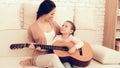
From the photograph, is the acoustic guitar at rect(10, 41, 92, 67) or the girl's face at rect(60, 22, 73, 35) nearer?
the acoustic guitar at rect(10, 41, 92, 67)

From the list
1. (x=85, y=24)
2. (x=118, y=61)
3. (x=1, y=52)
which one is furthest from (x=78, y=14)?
(x=1, y=52)

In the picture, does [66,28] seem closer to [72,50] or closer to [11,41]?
[72,50]

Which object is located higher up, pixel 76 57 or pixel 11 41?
pixel 11 41

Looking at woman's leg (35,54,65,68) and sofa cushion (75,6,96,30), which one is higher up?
sofa cushion (75,6,96,30)

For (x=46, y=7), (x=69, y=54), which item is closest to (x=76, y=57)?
(x=69, y=54)

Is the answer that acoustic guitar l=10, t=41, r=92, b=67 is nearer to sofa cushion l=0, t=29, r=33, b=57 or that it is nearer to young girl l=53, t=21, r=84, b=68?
young girl l=53, t=21, r=84, b=68

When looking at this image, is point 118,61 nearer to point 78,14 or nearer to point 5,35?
point 78,14

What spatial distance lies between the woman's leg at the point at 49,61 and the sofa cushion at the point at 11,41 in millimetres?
370

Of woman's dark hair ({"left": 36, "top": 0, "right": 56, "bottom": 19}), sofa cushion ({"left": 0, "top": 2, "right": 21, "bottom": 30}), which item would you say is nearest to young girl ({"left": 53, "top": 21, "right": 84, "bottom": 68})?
woman's dark hair ({"left": 36, "top": 0, "right": 56, "bottom": 19})

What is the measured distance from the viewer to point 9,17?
2.60m

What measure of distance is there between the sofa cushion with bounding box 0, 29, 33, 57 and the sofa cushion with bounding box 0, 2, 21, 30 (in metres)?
0.07

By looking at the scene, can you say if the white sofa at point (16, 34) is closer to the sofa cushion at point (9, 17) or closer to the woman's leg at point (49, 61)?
the sofa cushion at point (9, 17)

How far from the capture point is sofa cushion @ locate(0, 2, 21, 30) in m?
2.58

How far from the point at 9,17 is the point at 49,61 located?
0.74 m
